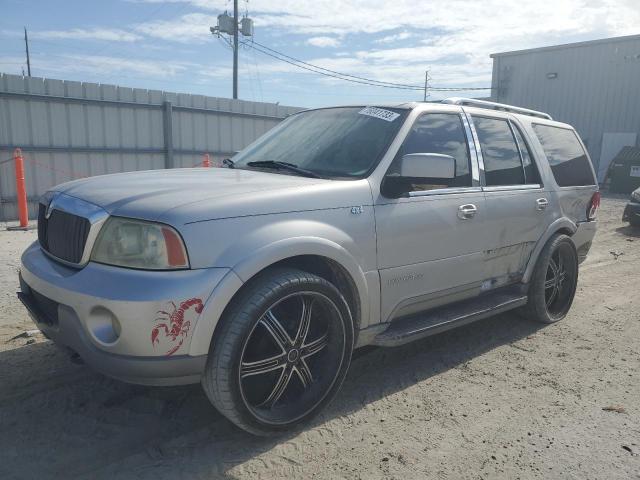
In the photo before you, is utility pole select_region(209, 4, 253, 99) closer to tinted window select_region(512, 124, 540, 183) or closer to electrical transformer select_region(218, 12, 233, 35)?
electrical transformer select_region(218, 12, 233, 35)

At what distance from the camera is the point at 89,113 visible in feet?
38.3

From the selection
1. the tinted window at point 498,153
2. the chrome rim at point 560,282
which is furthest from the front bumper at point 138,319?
the chrome rim at point 560,282

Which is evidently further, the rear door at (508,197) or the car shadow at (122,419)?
the rear door at (508,197)

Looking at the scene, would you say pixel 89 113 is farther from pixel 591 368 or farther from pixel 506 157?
pixel 591 368

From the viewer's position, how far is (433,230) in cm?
345

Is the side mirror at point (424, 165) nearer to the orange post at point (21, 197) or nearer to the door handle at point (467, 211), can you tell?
the door handle at point (467, 211)

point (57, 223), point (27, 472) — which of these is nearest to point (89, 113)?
point (57, 223)

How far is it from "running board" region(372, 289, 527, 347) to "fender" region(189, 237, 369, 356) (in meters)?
0.63

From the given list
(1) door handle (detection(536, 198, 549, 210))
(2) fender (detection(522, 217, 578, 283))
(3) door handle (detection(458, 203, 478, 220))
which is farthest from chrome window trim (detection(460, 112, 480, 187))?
(2) fender (detection(522, 217, 578, 283))

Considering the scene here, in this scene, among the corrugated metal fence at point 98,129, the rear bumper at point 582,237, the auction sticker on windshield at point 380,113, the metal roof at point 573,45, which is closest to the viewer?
the auction sticker on windshield at point 380,113

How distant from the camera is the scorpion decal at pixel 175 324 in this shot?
2344 millimetres

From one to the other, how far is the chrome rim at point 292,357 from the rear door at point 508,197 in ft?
5.25

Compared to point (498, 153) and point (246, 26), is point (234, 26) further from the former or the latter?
point (498, 153)

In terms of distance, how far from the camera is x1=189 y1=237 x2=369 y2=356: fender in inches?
95.4
